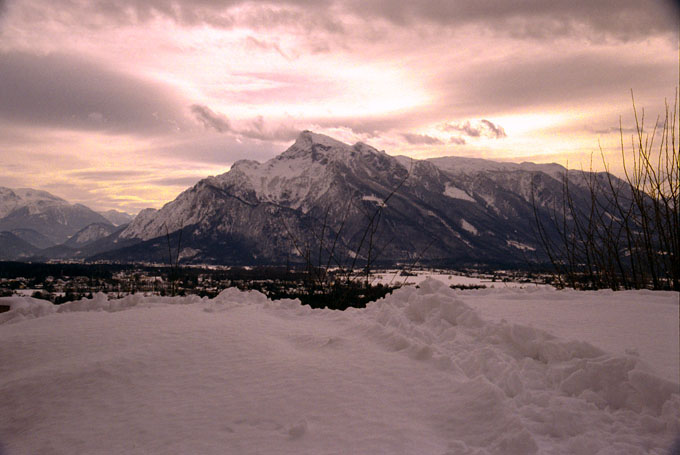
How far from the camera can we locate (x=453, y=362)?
14.1 ft

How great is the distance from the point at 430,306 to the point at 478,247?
183 metres

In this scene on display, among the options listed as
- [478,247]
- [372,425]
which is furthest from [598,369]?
[478,247]

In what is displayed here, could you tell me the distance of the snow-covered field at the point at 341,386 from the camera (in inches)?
116

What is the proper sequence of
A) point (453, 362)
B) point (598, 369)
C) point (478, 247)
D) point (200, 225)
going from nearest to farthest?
point (598, 369) < point (453, 362) < point (478, 247) < point (200, 225)

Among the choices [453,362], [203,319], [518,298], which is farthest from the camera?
[518,298]

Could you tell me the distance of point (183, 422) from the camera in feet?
10.1

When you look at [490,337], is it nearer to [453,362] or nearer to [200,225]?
[453,362]

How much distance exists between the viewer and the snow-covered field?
2938 millimetres

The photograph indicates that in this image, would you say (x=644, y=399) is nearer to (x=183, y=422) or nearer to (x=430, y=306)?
(x=430, y=306)

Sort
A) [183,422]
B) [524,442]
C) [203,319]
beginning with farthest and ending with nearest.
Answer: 1. [203,319]
2. [183,422]
3. [524,442]

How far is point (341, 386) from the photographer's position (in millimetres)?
3713

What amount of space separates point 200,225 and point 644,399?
20449 cm

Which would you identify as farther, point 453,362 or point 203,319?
point 203,319

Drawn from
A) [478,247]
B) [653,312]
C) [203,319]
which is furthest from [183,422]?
[478,247]
